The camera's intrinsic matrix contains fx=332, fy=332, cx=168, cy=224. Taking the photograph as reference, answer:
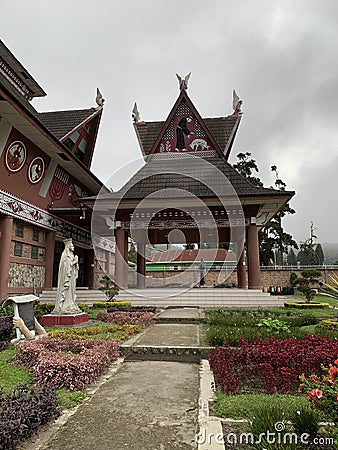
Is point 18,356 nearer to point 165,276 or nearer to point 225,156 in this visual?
point 225,156

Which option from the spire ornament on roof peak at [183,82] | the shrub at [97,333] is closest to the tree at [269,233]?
the spire ornament on roof peak at [183,82]

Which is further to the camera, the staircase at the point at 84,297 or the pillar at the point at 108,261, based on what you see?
the pillar at the point at 108,261

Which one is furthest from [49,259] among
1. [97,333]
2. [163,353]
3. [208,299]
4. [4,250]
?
[163,353]

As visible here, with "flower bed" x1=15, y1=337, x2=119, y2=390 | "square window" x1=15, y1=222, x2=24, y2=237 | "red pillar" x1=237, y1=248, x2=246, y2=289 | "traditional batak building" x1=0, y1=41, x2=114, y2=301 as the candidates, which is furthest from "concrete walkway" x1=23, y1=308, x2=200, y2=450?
"red pillar" x1=237, y1=248, x2=246, y2=289

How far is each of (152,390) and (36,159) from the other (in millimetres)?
14570

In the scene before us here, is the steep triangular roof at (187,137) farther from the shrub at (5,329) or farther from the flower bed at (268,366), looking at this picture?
the flower bed at (268,366)

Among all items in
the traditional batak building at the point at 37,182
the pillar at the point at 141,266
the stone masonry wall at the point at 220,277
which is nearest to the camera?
the traditional batak building at the point at 37,182

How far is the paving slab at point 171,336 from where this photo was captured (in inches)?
272

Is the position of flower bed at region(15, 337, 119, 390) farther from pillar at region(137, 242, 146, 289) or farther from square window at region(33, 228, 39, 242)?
pillar at region(137, 242, 146, 289)

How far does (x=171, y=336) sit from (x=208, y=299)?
783cm

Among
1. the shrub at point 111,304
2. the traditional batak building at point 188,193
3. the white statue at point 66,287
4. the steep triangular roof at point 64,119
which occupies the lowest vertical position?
the shrub at point 111,304

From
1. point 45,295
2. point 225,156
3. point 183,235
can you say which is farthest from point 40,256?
point 225,156

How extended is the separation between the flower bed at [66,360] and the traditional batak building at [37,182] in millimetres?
8592

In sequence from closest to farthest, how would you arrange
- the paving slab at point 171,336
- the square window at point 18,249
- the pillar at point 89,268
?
the paving slab at point 171,336 < the square window at point 18,249 < the pillar at point 89,268
